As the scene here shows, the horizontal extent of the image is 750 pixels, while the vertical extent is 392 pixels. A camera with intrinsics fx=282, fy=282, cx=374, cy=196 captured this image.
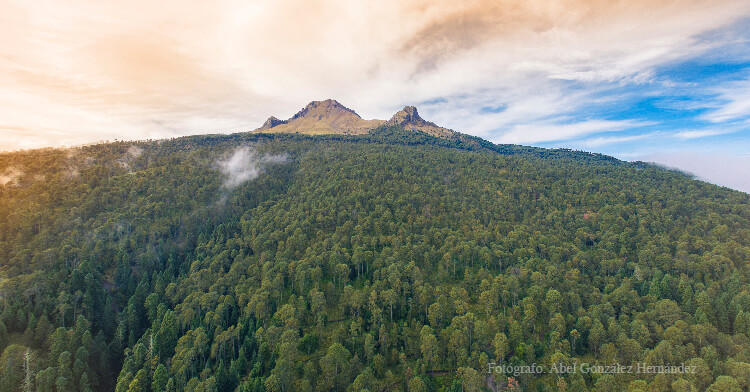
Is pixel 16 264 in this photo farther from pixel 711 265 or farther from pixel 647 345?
pixel 711 265

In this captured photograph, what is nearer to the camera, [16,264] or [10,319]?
[10,319]

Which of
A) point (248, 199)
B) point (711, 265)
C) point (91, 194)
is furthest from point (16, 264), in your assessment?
point (711, 265)

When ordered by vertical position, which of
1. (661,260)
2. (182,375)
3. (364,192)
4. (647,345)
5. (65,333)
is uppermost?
(364,192)

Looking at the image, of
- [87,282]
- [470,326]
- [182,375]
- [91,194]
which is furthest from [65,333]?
[470,326]

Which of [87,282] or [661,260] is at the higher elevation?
[661,260]

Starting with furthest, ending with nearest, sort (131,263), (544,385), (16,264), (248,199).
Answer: (248,199) < (131,263) < (16,264) < (544,385)

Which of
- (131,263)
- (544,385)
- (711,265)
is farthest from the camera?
(131,263)
